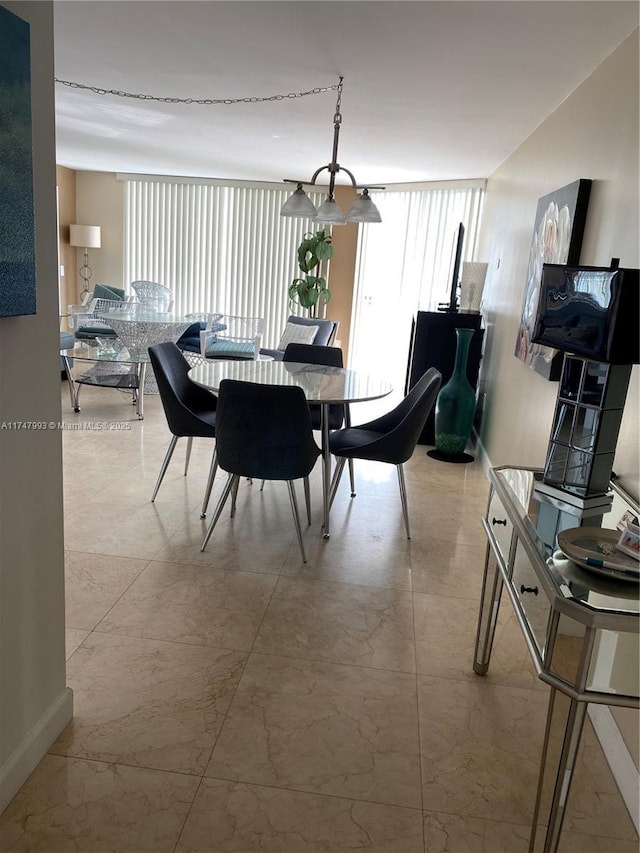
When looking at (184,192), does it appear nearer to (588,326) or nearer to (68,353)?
(68,353)

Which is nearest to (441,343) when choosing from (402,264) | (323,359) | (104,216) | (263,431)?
(323,359)

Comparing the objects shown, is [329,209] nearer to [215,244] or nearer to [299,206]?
[299,206]

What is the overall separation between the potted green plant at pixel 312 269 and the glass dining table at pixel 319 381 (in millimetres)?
3340

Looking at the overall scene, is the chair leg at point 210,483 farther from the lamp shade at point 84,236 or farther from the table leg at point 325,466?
the lamp shade at point 84,236

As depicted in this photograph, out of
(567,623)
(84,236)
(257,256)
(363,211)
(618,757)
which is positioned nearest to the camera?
(567,623)

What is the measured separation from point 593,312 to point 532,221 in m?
2.71

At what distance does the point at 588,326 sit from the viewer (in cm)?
165

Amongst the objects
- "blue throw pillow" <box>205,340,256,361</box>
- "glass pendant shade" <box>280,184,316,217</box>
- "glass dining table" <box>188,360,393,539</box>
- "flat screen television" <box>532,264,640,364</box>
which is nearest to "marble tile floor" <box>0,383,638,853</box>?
"glass dining table" <box>188,360,393,539</box>

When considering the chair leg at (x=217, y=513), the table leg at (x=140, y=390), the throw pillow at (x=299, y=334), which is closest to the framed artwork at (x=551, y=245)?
the chair leg at (x=217, y=513)

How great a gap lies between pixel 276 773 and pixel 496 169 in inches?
215

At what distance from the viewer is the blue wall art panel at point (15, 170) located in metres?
1.27

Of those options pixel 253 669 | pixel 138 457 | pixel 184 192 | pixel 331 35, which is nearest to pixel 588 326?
pixel 253 669

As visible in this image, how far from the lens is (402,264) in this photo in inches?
291

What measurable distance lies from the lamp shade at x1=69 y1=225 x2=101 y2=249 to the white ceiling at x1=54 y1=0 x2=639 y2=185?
8.53ft
